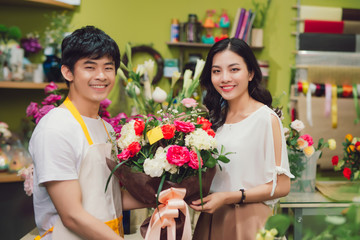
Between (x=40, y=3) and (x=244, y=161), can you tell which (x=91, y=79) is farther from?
(x=40, y=3)

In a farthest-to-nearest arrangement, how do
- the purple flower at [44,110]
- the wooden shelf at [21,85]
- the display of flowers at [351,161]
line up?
the wooden shelf at [21,85], the display of flowers at [351,161], the purple flower at [44,110]

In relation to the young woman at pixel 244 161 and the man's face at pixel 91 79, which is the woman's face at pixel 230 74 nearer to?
the young woman at pixel 244 161

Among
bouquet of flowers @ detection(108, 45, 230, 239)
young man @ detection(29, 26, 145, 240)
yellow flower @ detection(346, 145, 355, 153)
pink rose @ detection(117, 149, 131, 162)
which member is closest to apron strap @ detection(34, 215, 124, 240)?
young man @ detection(29, 26, 145, 240)

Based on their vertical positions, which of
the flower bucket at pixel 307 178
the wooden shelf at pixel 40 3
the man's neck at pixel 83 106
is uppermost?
the wooden shelf at pixel 40 3

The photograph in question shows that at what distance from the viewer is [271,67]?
3.44m

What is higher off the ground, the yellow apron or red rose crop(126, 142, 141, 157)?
red rose crop(126, 142, 141, 157)

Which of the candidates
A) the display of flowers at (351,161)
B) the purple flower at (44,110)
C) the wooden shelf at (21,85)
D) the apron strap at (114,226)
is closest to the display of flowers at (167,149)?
the apron strap at (114,226)

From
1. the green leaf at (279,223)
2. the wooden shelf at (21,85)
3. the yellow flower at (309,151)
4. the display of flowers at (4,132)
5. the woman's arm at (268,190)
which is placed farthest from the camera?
the wooden shelf at (21,85)

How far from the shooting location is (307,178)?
2002 mm

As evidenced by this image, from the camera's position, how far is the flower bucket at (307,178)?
78.2 inches

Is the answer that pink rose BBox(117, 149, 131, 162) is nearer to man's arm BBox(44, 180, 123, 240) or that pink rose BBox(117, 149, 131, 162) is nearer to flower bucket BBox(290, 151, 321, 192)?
man's arm BBox(44, 180, 123, 240)

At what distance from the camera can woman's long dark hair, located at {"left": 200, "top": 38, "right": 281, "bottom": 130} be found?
1.38 metres

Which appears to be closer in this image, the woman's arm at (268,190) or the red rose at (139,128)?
the red rose at (139,128)

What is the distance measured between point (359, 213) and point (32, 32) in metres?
3.10
